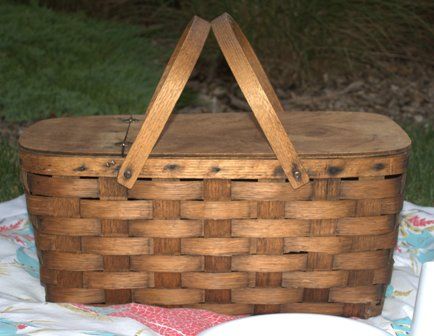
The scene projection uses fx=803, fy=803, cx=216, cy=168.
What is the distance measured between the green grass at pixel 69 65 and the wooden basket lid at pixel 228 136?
5.72ft


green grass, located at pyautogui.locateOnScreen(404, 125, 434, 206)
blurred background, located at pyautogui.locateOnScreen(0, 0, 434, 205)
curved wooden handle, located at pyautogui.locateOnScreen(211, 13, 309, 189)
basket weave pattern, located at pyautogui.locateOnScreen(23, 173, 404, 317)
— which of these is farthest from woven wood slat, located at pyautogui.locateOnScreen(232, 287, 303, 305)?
blurred background, located at pyautogui.locateOnScreen(0, 0, 434, 205)

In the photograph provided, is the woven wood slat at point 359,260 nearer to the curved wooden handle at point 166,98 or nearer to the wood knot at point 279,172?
the wood knot at point 279,172

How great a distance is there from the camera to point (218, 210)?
4.49 ft

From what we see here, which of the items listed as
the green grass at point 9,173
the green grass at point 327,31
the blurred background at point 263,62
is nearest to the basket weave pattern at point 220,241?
the green grass at point 9,173

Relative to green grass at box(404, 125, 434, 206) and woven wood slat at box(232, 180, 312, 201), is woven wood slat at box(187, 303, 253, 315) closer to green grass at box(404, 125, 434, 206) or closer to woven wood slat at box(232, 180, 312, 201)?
woven wood slat at box(232, 180, 312, 201)

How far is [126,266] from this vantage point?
143 centimetres

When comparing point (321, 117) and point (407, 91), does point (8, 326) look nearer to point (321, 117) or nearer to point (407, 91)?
point (321, 117)

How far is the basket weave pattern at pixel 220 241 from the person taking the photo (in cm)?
137

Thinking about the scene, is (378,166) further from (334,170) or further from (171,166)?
(171,166)

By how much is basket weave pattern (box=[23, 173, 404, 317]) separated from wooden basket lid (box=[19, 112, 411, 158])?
52mm

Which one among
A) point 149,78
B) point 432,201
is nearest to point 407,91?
point 149,78

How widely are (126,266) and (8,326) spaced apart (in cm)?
23

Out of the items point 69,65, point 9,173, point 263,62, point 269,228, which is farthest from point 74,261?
point 69,65

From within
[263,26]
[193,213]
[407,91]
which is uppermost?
[193,213]
